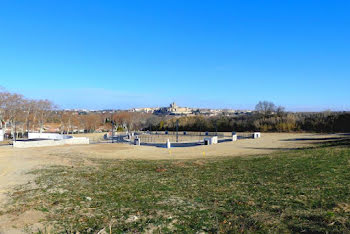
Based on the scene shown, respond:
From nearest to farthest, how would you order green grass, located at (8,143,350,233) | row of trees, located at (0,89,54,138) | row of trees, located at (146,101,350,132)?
green grass, located at (8,143,350,233) → row of trees, located at (0,89,54,138) → row of trees, located at (146,101,350,132)

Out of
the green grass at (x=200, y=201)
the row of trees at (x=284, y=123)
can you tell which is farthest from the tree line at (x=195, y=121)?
the green grass at (x=200, y=201)

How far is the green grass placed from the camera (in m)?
4.96

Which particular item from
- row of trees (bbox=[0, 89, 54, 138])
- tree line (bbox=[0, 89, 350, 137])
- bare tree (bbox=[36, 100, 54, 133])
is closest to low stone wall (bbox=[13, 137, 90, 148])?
tree line (bbox=[0, 89, 350, 137])

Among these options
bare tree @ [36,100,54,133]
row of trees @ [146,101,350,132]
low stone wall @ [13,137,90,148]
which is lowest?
low stone wall @ [13,137,90,148]

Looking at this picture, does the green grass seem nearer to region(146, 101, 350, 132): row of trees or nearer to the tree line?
the tree line

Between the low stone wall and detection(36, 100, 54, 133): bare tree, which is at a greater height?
detection(36, 100, 54, 133): bare tree

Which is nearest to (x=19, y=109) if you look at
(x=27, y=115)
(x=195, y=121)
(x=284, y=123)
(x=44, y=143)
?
(x=27, y=115)

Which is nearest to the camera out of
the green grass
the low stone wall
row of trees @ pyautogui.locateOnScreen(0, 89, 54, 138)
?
the green grass

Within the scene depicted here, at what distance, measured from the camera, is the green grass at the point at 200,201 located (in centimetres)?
496

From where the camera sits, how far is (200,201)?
6664mm

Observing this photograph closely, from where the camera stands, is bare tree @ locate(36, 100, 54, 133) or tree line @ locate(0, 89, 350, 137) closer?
tree line @ locate(0, 89, 350, 137)

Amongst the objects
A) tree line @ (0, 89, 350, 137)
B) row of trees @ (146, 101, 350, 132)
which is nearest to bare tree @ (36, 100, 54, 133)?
tree line @ (0, 89, 350, 137)

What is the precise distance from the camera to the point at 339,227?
4.50 m

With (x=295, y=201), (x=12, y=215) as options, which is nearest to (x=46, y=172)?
(x=12, y=215)
